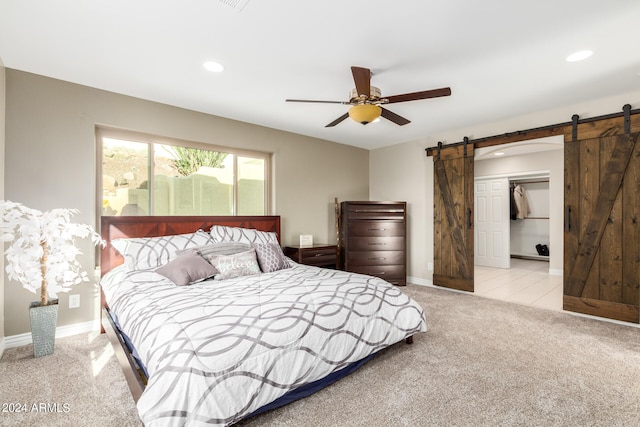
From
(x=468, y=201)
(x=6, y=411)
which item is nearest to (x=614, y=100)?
(x=468, y=201)

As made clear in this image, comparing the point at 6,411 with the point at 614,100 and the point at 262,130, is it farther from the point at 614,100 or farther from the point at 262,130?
the point at 614,100

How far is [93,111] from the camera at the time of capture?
309cm

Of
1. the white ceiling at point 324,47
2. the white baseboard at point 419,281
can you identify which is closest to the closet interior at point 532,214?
the white baseboard at point 419,281

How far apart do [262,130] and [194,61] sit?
5.97 feet

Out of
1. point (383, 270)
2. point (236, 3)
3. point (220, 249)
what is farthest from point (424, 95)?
point (383, 270)

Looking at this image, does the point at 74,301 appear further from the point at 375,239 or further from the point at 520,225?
the point at 520,225

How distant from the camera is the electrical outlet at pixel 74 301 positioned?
2.97m

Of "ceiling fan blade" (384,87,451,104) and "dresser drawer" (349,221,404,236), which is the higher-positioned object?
"ceiling fan blade" (384,87,451,104)

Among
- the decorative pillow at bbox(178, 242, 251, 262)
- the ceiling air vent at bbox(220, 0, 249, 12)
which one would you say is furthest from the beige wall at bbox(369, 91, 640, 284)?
the ceiling air vent at bbox(220, 0, 249, 12)

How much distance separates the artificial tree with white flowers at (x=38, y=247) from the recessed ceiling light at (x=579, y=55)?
4.41 metres

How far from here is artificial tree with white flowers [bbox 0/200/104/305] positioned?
2.38m

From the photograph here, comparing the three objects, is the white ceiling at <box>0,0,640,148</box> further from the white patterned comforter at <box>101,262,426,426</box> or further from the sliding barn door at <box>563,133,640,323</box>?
the white patterned comforter at <box>101,262,426,426</box>

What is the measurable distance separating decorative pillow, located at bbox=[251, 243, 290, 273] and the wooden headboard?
0.80 m

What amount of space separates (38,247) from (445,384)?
3.31 metres
